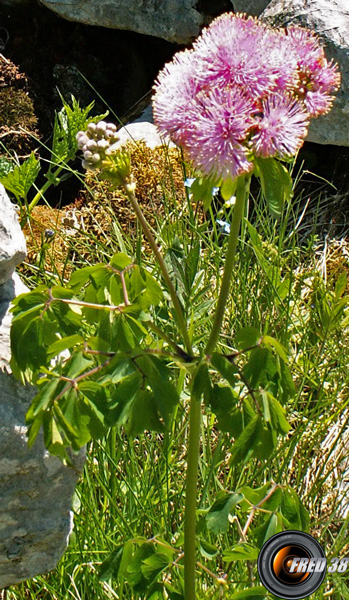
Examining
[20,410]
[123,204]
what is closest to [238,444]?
[20,410]

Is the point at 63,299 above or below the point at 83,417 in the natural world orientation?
above

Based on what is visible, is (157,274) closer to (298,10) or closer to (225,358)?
(225,358)

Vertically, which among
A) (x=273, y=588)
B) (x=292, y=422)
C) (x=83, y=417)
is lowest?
(x=292, y=422)

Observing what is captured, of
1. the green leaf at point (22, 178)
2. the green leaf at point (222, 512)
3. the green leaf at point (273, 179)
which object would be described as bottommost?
the green leaf at point (22, 178)

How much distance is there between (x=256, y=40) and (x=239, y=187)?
248 mm

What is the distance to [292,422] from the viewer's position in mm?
2734

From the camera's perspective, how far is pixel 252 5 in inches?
145

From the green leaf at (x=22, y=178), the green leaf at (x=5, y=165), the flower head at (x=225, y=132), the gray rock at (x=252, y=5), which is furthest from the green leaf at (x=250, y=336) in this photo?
the gray rock at (x=252, y=5)

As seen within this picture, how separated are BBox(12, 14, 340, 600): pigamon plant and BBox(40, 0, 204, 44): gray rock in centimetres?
267

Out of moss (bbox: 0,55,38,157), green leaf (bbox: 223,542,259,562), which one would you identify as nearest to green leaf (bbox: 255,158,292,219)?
green leaf (bbox: 223,542,259,562)

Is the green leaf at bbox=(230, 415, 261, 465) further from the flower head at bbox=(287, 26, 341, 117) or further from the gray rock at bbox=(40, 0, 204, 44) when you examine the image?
the gray rock at bbox=(40, 0, 204, 44)

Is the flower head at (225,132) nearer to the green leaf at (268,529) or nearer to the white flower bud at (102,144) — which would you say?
the white flower bud at (102,144)

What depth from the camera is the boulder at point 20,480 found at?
5.86 feet

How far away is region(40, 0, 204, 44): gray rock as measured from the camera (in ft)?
12.8
